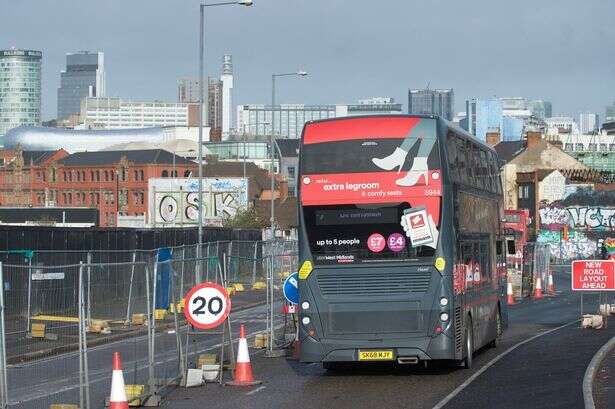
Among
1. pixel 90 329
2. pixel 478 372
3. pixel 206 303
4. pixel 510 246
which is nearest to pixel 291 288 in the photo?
pixel 90 329

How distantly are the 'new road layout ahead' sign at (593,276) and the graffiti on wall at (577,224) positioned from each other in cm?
6861

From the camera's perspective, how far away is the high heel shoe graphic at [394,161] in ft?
73.4

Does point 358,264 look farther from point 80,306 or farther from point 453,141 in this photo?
point 80,306

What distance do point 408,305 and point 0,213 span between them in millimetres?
88291

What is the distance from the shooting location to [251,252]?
5712cm

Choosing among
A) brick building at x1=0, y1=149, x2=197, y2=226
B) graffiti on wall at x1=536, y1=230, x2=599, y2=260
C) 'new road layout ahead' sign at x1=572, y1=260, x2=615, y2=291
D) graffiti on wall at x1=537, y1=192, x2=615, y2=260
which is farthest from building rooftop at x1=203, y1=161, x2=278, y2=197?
'new road layout ahead' sign at x1=572, y1=260, x2=615, y2=291

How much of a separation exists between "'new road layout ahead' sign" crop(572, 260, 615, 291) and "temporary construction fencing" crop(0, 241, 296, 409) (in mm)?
10070

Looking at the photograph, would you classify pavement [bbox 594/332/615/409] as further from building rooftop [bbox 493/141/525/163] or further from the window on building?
building rooftop [bbox 493/141/525/163]

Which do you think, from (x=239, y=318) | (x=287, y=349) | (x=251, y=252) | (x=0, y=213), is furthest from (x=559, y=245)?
(x=287, y=349)

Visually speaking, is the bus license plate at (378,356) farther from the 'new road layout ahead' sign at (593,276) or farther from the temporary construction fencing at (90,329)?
the 'new road layout ahead' sign at (593,276)

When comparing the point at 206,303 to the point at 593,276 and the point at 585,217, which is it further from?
the point at 585,217

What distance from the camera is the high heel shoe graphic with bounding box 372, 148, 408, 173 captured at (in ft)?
73.4

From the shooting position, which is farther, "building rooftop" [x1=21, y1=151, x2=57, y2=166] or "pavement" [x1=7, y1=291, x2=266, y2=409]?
"building rooftop" [x1=21, y1=151, x2=57, y2=166]

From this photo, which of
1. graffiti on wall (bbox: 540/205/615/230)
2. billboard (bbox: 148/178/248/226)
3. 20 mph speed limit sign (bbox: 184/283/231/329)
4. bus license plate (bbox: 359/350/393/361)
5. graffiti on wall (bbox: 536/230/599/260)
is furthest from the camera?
billboard (bbox: 148/178/248/226)
